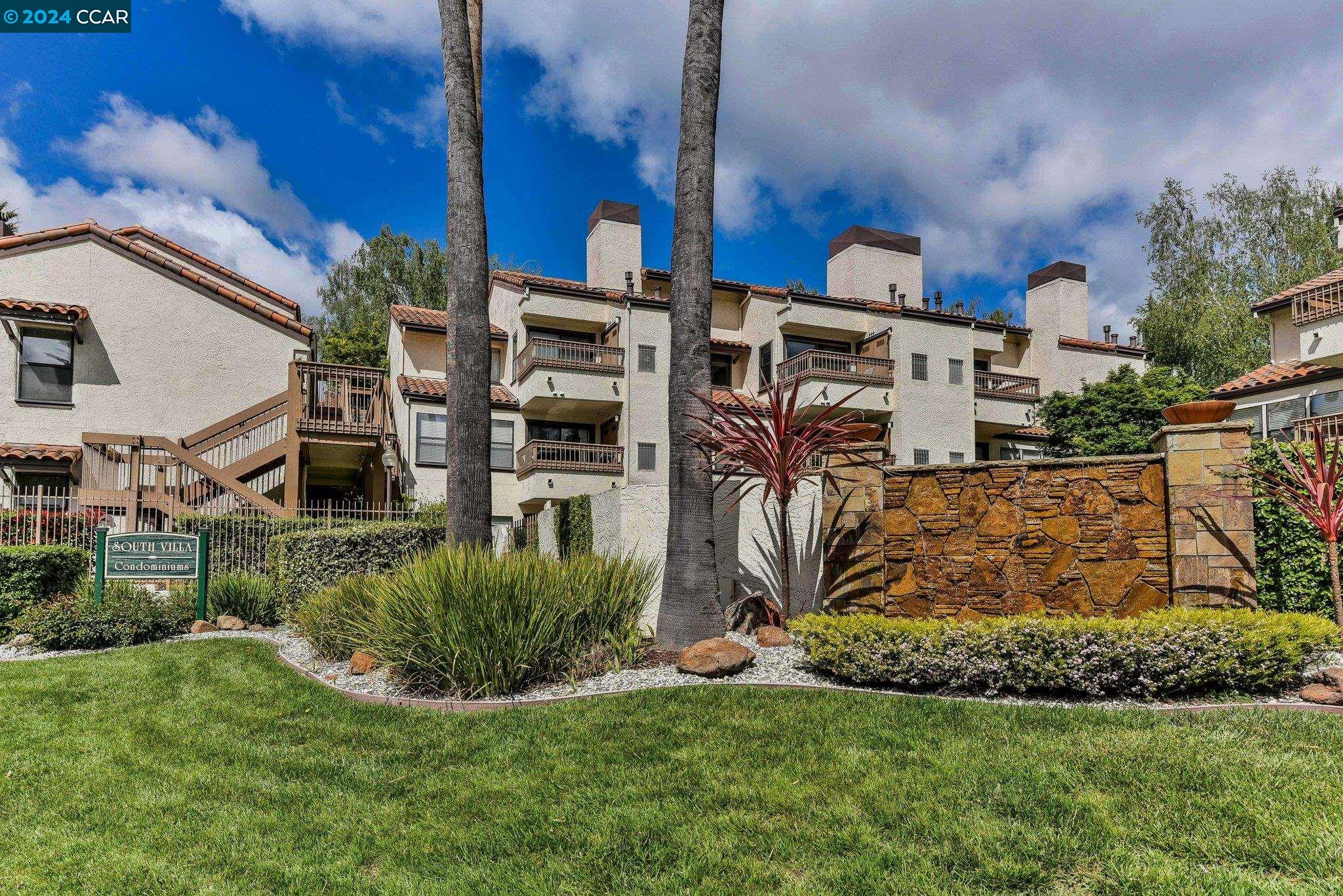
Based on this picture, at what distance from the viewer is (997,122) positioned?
17.0 meters

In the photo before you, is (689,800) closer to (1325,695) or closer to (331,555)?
(1325,695)

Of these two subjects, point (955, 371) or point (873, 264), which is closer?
point (955, 371)

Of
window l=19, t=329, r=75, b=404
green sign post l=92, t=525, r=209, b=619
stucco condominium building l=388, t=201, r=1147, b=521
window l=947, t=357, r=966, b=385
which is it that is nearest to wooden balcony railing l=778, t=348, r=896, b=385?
stucco condominium building l=388, t=201, r=1147, b=521

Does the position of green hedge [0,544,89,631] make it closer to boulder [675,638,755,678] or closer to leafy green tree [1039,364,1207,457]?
boulder [675,638,755,678]

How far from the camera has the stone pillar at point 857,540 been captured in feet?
28.2

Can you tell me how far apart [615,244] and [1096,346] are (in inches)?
835

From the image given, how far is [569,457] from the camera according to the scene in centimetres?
2538

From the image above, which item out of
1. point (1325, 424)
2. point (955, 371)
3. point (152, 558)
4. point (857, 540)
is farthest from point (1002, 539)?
point (955, 371)

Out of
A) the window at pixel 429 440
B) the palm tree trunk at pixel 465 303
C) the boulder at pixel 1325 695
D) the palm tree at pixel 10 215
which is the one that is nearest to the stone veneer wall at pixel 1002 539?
the boulder at pixel 1325 695

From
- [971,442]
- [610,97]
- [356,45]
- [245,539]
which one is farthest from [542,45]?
[971,442]

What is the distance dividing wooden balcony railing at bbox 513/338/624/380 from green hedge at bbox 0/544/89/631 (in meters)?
15.0

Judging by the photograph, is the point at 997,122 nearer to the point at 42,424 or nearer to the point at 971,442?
the point at 971,442

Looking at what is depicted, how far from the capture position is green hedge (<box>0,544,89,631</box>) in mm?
10422

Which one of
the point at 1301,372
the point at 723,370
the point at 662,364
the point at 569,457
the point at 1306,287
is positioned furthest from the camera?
the point at 723,370
